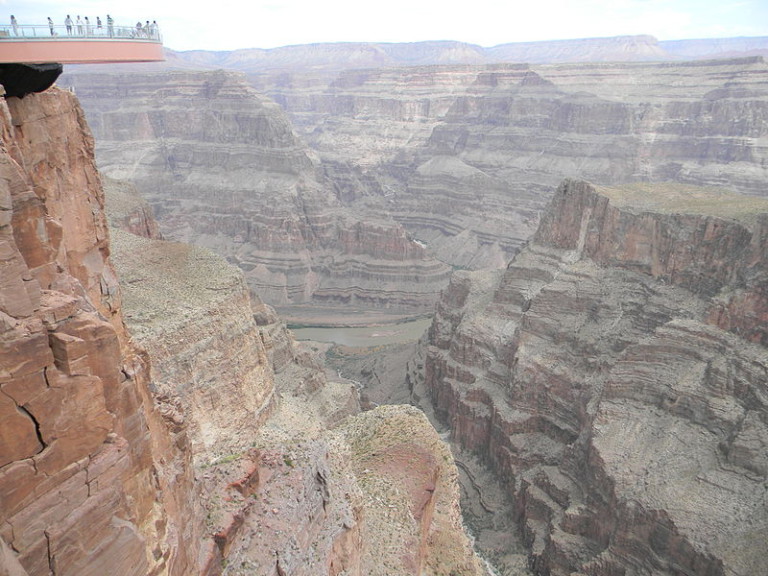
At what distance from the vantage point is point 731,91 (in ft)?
352

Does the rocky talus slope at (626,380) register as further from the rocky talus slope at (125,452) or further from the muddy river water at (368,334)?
the muddy river water at (368,334)

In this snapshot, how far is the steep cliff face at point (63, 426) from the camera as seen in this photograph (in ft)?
31.0

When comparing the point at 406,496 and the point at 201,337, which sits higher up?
the point at 201,337

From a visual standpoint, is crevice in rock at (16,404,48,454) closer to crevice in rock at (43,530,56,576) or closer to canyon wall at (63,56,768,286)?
crevice in rock at (43,530,56,576)

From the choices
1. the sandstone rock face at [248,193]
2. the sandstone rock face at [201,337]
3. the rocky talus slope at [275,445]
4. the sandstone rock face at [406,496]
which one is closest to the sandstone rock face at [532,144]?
the sandstone rock face at [248,193]

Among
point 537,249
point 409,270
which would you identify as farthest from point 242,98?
point 537,249

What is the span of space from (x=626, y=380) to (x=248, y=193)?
7291 centimetres

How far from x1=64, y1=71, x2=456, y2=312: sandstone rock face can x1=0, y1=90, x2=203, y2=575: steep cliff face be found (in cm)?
6899

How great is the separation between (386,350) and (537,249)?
2044 centimetres

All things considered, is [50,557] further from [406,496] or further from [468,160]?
[468,160]

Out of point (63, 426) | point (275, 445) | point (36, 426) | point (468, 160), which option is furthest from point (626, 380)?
point (468, 160)

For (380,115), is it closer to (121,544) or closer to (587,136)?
(587,136)

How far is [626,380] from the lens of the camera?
119ft

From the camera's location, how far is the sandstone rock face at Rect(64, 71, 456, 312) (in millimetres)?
85750
